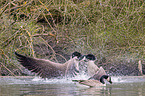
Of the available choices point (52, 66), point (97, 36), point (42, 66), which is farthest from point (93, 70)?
point (97, 36)

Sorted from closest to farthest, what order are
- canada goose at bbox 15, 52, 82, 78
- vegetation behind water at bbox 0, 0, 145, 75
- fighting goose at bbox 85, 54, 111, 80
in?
fighting goose at bbox 85, 54, 111, 80 < canada goose at bbox 15, 52, 82, 78 < vegetation behind water at bbox 0, 0, 145, 75

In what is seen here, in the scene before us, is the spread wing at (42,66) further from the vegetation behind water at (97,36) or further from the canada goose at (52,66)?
the vegetation behind water at (97,36)

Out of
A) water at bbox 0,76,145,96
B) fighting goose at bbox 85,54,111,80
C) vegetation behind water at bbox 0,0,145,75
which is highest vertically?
vegetation behind water at bbox 0,0,145,75

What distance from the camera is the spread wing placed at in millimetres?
8742

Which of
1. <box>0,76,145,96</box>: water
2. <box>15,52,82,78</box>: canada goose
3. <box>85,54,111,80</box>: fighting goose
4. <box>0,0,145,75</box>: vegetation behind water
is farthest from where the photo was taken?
<box>0,0,145,75</box>: vegetation behind water

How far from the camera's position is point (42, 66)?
8844 mm

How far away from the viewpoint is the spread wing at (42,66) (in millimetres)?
8742

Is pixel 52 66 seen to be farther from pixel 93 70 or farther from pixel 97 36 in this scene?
pixel 97 36

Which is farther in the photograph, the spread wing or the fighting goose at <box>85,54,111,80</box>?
the spread wing

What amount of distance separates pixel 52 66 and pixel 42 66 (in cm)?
27

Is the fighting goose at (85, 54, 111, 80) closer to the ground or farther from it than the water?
farther from it

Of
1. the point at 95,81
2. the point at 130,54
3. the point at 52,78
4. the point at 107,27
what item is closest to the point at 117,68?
the point at 130,54

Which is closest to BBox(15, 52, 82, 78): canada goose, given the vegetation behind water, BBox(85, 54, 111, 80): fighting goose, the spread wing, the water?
the spread wing

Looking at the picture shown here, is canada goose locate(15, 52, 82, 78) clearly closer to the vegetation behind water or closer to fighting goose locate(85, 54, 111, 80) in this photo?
fighting goose locate(85, 54, 111, 80)
